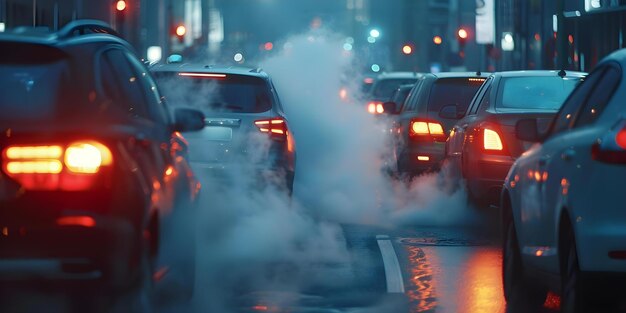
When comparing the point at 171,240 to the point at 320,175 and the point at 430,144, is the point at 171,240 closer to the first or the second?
the point at 430,144

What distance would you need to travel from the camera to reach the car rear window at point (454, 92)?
19.9m

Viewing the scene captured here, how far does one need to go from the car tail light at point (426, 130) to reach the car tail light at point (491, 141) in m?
4.57

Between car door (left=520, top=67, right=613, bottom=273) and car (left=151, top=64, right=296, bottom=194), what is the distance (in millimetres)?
4746

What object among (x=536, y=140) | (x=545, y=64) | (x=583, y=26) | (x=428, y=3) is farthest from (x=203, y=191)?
(x=428, y=3)

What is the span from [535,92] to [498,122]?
1.13m

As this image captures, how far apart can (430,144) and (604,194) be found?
11837mm

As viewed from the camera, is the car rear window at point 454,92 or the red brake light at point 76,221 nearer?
the red brake light at point 76,221

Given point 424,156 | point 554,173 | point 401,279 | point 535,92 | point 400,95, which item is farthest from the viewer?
point 400,95

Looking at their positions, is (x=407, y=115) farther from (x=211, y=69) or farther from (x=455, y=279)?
(x=455, y=279)

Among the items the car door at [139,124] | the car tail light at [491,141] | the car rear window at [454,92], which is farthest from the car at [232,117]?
the car rear window at [454,92]

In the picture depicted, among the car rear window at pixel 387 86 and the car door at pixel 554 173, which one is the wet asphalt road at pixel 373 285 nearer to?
the car door at pixel 554 173

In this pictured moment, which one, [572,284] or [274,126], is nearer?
[572,284]

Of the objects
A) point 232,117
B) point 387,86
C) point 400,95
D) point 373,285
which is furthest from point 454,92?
point 387,86

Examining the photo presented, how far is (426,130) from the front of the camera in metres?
19.7
